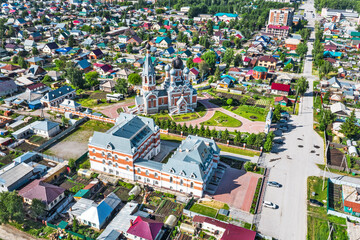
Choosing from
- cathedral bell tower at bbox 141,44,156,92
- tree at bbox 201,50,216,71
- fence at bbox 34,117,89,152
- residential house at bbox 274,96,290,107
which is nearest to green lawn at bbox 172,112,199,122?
cathedral bell tower at bbox 141,44,156,92

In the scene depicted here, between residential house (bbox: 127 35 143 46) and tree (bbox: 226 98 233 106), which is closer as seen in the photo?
tree (bbox: 226 98 233 106)

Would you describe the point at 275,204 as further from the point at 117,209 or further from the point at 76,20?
the point at 76,20

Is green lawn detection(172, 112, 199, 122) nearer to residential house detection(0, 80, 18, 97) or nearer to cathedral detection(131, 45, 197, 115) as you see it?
cathedral detection(131, 45, 197, 115)

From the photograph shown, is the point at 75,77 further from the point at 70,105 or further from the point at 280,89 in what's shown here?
the point at 280,89

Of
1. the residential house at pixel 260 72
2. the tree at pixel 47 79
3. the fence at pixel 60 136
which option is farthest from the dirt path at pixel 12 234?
the residential house at pixel 260 72

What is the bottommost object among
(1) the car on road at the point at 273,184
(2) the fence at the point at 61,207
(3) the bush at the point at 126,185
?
(2) the fence at the point at 61,207

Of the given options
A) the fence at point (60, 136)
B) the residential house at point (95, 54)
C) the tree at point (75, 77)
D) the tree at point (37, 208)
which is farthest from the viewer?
the residential house at point (95, 54)

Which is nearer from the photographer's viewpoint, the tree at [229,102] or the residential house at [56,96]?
the residential house at [56,96]

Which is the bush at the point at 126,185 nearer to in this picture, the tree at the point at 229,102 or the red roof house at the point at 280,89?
the tree at the point at 229,102

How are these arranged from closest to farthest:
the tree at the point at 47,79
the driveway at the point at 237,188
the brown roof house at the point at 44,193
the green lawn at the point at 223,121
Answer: the brown roof house at the point at 44,193 → the driveway at the point at 237,188 → the green lawn at the point at 223,121 → the tree at the point at 47,79
